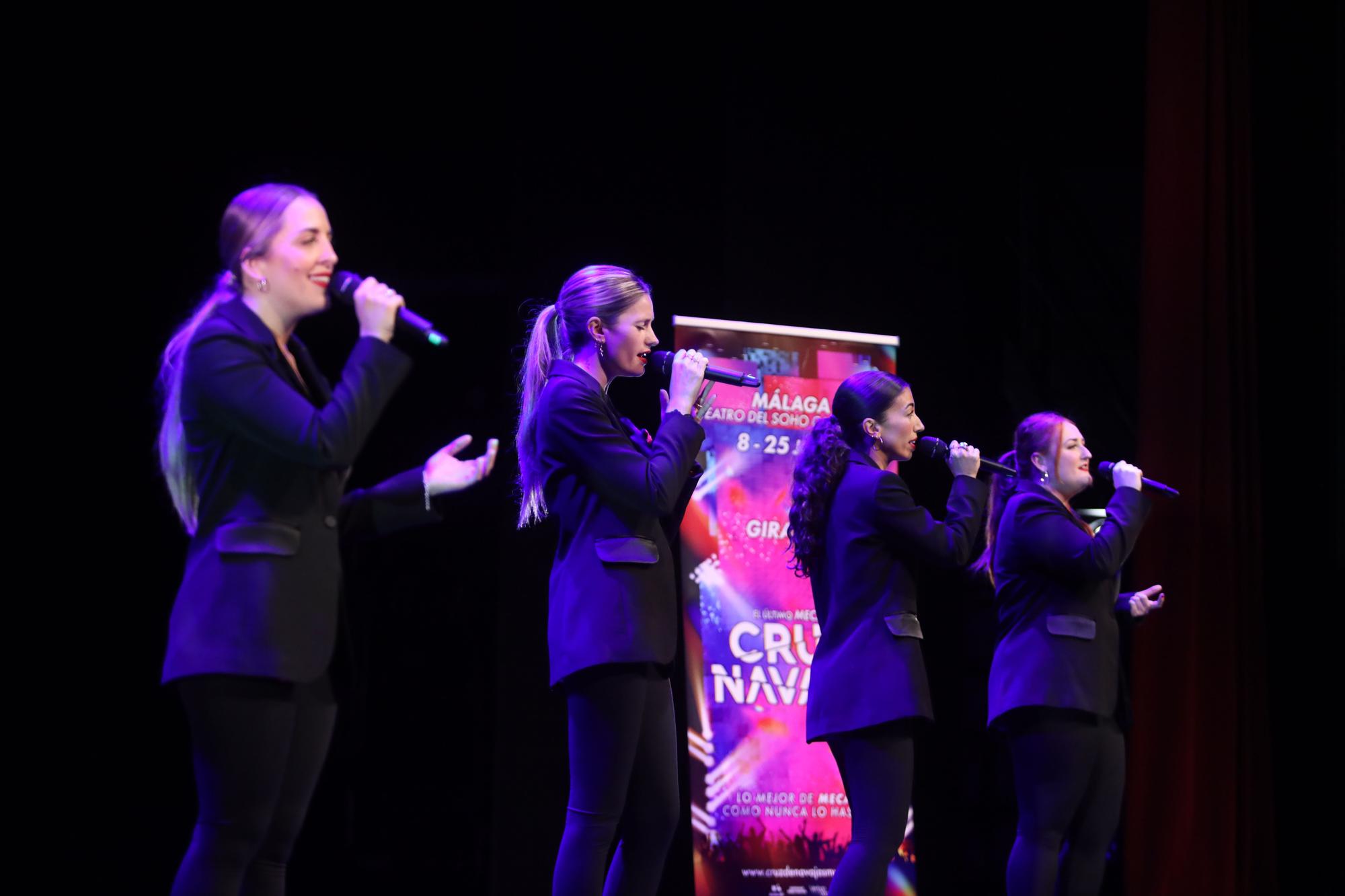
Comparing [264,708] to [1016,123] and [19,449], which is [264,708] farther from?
[1016,123]

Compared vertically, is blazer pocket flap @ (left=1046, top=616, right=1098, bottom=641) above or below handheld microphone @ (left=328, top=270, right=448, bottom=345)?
below

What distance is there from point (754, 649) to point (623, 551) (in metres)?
1.58

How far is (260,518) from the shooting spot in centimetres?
169

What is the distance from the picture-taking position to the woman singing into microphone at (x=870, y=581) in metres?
2.49

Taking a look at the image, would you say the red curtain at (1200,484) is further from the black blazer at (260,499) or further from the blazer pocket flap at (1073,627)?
the black blazer at (260,499)

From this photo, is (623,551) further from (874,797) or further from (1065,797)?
(1065,797)

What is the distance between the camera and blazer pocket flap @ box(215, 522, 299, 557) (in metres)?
1.67

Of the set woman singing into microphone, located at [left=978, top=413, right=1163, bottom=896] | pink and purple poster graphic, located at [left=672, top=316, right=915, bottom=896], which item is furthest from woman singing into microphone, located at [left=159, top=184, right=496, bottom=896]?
pink and purple poster graphic, located at [left=672, top=316, right=915, bottom=896]

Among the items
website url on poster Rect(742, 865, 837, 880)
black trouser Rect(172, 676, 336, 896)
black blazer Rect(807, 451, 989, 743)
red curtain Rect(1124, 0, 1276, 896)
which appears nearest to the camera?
black trouser Rect(172, 676, 336, 896)

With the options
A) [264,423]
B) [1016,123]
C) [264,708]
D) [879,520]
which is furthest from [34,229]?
[1016,123]

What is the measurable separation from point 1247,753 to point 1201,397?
122 centimetres

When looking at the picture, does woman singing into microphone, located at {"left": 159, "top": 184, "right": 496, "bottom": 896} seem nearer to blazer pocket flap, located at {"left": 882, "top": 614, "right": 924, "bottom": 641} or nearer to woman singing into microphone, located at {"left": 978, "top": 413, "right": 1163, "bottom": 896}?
blazer pocket flap, located at {"left": 882, "top": 614, "right": 924, "bottom": 641}

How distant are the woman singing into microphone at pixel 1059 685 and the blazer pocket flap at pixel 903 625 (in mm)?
503

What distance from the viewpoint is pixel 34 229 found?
279 cm
